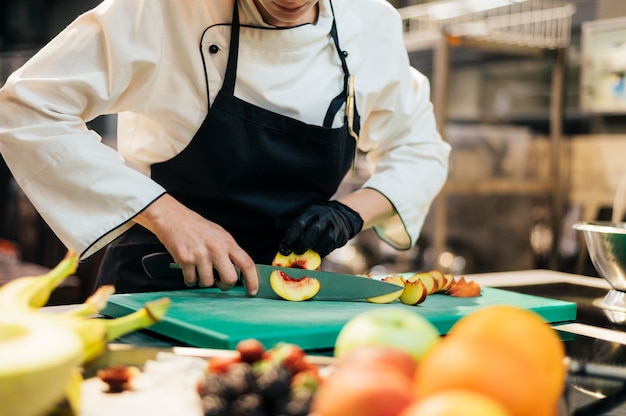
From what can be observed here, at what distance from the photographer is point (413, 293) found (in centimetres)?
152

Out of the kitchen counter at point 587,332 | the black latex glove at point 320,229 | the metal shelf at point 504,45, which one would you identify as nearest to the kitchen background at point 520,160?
the metal shelf at point 504,45

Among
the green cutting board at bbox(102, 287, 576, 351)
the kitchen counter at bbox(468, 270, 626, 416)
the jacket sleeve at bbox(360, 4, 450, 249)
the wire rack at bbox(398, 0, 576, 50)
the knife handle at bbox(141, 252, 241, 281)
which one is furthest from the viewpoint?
the wire rack at bbox(398, 0, 576, 50)

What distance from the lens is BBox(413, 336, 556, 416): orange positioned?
0.63m

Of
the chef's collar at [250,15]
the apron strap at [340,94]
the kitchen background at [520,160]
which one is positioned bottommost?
the kitchen background at [520,160]

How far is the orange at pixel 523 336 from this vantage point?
25.9 inches

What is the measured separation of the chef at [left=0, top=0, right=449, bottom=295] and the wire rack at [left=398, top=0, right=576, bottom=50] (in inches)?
75.8

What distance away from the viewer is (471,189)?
398cm

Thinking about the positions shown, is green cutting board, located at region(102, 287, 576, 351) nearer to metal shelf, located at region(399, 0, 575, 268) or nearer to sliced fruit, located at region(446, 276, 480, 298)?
sliced fruit, located at region(446, 276, 480, 298)

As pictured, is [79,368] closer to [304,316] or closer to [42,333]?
[42,333]

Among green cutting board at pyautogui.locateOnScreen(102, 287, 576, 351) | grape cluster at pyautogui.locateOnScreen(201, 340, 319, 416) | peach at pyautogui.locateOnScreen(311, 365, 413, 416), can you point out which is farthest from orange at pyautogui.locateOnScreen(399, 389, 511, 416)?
green cutting board at pyautogui.locateOnScreen(102, 287, 576, 351)

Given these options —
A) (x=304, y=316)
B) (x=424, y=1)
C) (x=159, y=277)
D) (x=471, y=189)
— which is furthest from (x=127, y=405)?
(x=424, y=1)

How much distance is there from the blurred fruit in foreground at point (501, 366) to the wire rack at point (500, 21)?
3157mm

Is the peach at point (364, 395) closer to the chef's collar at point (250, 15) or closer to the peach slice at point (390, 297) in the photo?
the peach slice at point (390, 297)

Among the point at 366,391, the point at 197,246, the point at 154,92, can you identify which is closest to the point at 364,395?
the point at 366,391
